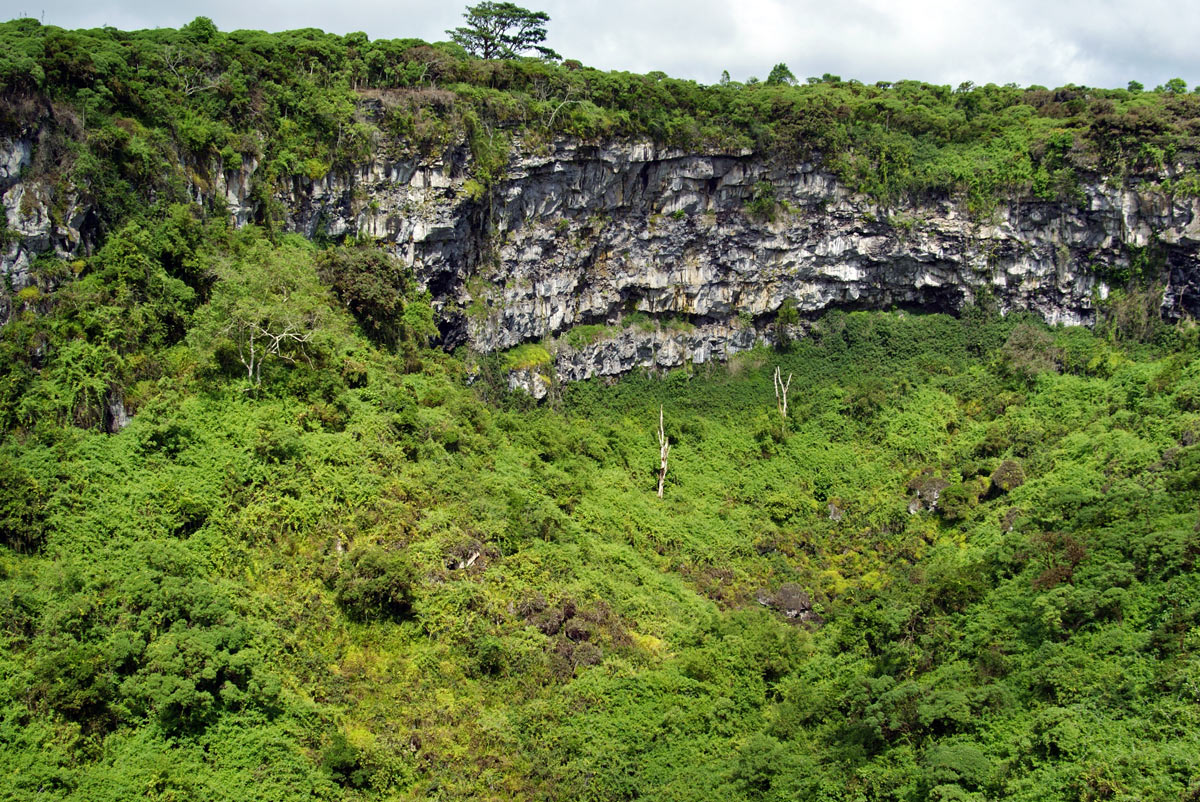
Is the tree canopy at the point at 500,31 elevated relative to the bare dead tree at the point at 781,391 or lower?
elevated

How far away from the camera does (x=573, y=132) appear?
4269 cm

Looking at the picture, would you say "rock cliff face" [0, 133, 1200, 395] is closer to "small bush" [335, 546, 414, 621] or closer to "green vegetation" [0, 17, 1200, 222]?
"green vegetation" [0, 17, 1200, 222]

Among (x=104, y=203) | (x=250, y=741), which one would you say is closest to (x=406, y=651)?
(x=250, y=741)

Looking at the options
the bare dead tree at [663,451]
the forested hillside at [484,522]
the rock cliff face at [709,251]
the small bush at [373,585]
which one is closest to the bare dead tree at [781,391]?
the forested hillside at [484,522]

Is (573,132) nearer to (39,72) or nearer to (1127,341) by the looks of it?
(39,72)

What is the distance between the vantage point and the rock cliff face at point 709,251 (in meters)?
41.9

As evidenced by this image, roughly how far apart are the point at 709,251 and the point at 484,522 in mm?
22408

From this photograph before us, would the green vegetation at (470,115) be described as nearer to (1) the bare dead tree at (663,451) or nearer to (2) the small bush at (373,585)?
(1) the bare dead tree at (663,451)

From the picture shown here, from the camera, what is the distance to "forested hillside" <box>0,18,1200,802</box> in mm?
22109

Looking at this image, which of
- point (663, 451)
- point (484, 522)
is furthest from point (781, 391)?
point (484, 522)

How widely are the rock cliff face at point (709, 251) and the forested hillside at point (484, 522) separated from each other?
1.47 meters

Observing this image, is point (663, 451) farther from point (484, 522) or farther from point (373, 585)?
point (373, 585)

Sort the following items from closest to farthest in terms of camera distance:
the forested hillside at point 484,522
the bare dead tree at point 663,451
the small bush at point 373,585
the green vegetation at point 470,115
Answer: the forested hillside at point 484,522 < the small bush at point 373,585 < the green vegetation at point 470,115 < the bare dead tree at point 663,451

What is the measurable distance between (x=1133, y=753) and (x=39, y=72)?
3210 cm
